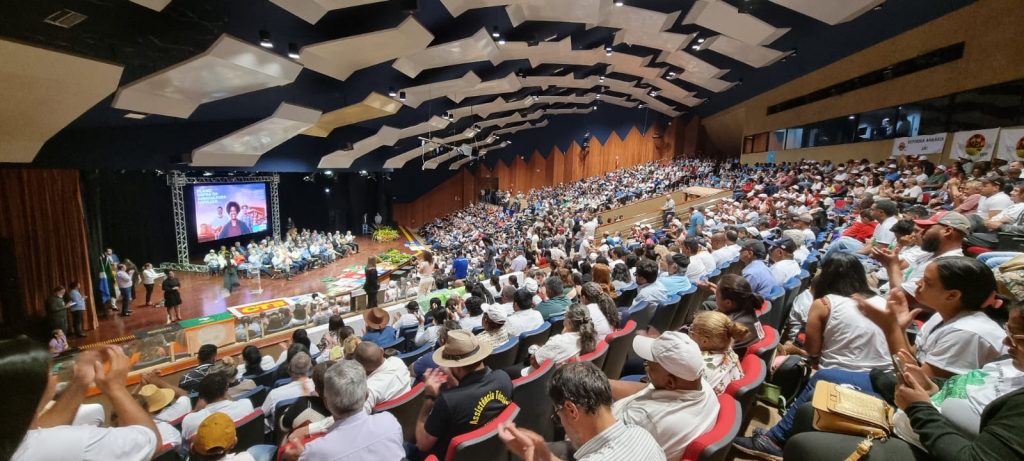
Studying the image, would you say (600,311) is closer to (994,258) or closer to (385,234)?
(994,258)

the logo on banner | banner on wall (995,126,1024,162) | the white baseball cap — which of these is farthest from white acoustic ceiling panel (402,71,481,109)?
banner on wall (995,126,1024,162)

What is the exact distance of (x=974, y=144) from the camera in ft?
27.9

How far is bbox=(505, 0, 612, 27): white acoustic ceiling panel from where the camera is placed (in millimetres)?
8867

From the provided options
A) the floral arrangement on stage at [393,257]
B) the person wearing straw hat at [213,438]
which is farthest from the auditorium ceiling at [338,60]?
the person wearing straw hat at [213,438]

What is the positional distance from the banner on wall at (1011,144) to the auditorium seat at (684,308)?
754cm

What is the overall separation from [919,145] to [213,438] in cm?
1395

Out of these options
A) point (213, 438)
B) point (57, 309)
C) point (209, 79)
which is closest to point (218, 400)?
point (213, 438)

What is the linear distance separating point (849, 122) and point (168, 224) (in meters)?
20.8

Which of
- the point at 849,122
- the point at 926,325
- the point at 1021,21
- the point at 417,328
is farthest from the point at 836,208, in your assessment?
the point at 417,328

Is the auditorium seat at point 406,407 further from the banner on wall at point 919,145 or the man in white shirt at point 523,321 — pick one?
the banner on wall at point 919,145

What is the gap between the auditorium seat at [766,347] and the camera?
93.9 inches

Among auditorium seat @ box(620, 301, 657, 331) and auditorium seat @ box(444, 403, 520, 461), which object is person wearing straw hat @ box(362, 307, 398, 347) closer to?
auditorium seat @ box(620, 301, 657, 331)

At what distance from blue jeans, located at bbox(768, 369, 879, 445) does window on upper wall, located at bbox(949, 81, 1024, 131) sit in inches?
377

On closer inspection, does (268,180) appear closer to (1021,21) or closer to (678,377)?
(678,377)
